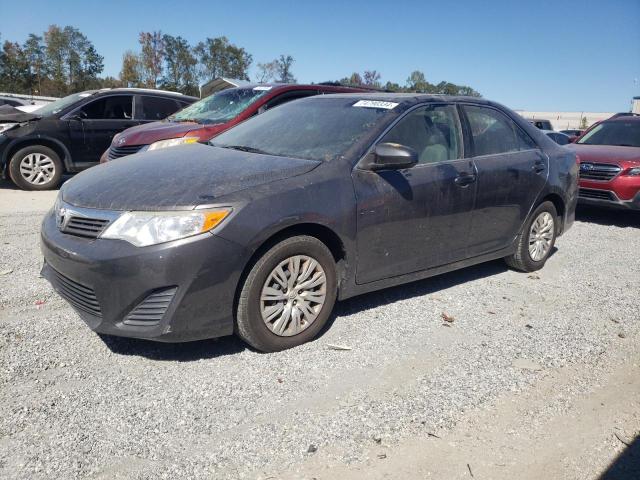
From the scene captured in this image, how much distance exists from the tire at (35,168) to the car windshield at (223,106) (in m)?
2.42

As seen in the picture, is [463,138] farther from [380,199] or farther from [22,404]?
[22,404]

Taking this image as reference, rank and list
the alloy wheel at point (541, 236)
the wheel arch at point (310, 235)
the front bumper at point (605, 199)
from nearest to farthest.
→ the wheel arch at point (310, 235)
the alloy wheel at point (541, 236)
the front bumper at point (605, 199)

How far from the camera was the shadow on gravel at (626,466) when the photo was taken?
2.50 metres

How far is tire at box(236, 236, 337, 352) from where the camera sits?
127 inches

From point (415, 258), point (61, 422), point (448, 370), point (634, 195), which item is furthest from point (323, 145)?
point (634, 195)

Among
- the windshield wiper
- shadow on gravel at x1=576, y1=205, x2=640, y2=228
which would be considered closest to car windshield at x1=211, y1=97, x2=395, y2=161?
the windshield wiper

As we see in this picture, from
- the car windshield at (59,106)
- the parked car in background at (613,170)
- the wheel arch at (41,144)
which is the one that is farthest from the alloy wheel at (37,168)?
the parked car in background at (613,170)

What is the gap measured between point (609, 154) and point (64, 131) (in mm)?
8893

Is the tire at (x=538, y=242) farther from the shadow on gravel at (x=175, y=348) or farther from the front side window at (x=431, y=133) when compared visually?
the shadow on gravel at (x=175, y=348)

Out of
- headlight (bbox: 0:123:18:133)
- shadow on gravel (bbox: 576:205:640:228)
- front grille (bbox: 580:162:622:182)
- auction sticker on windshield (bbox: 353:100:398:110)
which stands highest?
auction sticker on windshield (bbox: 353:100:398:110)

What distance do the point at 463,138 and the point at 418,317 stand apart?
5.19 feet

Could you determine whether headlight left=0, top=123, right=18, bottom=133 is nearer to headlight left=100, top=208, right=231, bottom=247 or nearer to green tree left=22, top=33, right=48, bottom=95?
headlight left=100, top=208, right=231, bottom=247

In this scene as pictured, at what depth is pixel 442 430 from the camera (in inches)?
108

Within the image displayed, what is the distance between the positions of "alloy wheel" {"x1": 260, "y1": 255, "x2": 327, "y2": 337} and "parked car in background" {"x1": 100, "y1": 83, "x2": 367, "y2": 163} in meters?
3.71
